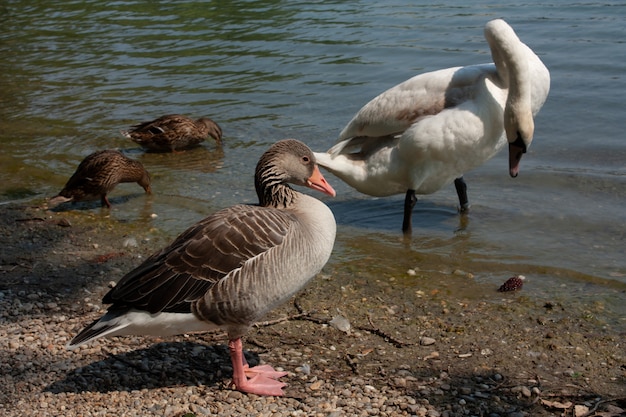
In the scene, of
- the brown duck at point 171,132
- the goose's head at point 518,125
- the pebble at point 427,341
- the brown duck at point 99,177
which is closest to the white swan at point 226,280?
the pebble at point 427,341

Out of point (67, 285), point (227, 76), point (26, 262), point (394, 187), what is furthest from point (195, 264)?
point (227, 76)

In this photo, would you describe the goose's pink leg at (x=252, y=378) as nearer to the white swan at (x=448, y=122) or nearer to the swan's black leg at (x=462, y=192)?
the white swan at (x=448, y=122)

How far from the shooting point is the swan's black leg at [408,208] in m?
9.05

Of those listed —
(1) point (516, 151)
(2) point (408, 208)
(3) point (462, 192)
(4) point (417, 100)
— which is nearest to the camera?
(4) point (417, 100)

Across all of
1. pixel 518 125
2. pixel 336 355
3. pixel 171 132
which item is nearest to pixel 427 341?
pixel 336 355

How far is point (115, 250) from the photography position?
827 cm

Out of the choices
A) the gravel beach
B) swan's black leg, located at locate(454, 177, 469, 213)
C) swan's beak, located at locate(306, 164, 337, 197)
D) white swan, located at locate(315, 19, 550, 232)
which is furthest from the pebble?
swan's black leg, located at locate(454, 177, 469, 213)

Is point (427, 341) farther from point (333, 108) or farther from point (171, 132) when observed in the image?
point (333, 108)

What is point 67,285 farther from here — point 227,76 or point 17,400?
point 227,76

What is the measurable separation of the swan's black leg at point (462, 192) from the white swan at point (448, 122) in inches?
22.7

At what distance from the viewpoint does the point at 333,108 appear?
13961 millimetres

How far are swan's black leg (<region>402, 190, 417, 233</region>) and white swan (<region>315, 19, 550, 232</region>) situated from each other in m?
0.01

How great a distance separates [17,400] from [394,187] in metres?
5.17

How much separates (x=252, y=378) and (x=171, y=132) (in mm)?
7418
